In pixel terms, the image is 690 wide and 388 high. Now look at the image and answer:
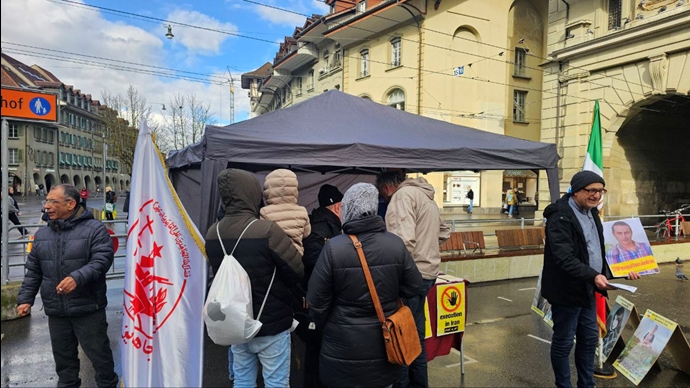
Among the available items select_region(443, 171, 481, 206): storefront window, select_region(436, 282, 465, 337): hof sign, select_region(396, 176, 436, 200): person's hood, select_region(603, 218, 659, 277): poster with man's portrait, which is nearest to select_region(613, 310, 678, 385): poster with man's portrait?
select_region(603, 218, 659, 277): poster with man's portrait

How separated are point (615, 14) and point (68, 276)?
17673 mm

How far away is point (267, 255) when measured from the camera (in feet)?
8.59

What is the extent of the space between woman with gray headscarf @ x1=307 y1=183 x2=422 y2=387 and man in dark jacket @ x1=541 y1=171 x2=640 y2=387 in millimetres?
1473

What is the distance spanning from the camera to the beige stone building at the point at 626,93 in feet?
42.7

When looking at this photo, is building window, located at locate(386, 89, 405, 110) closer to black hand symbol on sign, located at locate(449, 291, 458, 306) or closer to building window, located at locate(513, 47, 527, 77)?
building window, located at locate(513, 47, 527, 77)

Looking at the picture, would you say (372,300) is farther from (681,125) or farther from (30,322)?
(681,125)

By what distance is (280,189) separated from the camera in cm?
296

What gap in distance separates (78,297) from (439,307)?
2983mm

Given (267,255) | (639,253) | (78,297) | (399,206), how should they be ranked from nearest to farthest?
1. (267,255)
2. (78,297)
3. (399,206)
4. (639,253)

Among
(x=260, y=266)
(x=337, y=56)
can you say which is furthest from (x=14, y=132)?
(x=260, y=266)

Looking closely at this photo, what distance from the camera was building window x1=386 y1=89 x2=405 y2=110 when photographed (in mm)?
22766

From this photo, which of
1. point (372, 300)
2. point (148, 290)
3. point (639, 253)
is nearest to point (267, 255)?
point (372, 300)

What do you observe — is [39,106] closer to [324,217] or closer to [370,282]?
[324,217]

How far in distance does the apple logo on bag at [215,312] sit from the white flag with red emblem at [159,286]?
1.66 feet
